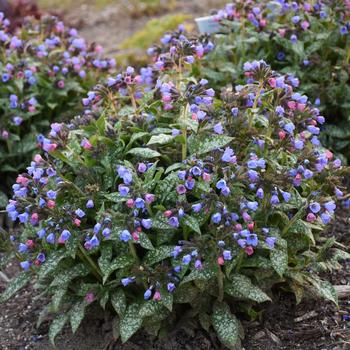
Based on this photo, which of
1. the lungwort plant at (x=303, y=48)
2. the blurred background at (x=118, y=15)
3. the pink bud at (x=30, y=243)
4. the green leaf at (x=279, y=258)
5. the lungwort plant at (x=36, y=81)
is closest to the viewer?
the green leaf at (x=279, y=258)

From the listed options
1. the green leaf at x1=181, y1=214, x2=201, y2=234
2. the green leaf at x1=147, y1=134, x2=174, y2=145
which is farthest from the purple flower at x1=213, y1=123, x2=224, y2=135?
the green leaf at x1=181, y1=214, x2=201, y2=234

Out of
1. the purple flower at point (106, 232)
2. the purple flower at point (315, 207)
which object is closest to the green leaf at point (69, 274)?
the purple flower at point (106, 232)

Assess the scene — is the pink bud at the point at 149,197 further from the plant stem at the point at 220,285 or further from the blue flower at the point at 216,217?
the plant stem at the point at 220,285

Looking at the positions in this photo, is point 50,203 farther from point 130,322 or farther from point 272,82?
point 272,82

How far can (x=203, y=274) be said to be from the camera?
2830 millimetres

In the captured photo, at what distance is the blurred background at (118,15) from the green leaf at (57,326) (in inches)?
158

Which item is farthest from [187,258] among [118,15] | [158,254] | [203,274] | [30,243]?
[118,15]

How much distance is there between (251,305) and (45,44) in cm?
264

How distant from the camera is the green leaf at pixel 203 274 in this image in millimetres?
2822

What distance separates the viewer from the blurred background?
697 centimetres

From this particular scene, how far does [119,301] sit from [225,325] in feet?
1.67

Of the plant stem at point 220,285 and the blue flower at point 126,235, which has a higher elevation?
the blue flower at point 126,235

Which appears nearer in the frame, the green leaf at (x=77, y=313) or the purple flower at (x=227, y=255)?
the purple flower at (x=227, y=255)

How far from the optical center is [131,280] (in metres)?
2.91
